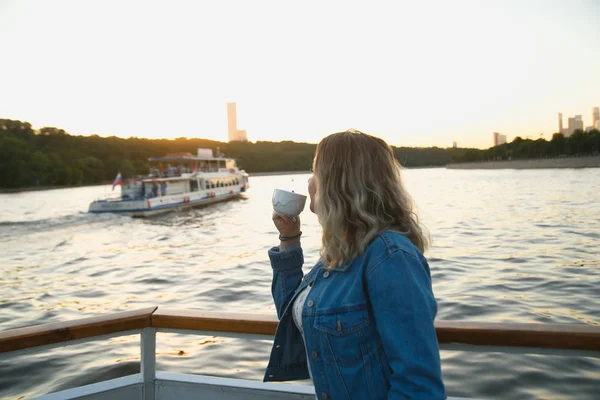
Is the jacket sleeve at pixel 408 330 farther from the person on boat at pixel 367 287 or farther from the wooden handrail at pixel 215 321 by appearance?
the wooden handrail at pixel 215 321

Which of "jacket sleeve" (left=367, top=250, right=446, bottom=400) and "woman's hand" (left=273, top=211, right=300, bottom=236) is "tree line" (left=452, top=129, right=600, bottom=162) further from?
"jacket sleeve" (left=367, top=250, right=446, bottom=400)

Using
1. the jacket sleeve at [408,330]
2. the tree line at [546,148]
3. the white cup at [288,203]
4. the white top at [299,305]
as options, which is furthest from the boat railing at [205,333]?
the tree line at [546,148]

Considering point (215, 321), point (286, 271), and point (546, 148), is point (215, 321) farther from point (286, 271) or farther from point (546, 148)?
point (546, 148)

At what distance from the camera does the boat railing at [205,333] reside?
1.85 metres

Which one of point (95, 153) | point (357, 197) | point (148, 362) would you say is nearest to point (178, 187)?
point (148, 362)

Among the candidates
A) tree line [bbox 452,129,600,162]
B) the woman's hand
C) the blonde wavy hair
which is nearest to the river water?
the woman's hand

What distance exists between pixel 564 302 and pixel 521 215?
15745mm

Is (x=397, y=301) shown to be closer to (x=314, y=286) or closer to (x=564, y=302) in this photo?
(x=314, y=286)

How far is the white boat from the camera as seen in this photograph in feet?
104

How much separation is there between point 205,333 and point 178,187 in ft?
123

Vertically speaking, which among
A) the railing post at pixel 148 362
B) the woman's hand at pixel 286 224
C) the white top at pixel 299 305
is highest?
the woman's hand at pixel 286 224

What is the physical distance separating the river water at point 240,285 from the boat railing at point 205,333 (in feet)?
10.0

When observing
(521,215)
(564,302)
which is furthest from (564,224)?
(564,302)

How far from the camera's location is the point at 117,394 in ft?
7.63
